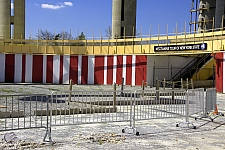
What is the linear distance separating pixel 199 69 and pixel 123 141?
27.6 metres

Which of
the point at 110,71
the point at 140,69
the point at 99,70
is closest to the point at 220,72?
the point at 140,69

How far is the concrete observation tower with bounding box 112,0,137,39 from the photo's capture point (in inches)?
1524

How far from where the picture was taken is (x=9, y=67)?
33.2 m

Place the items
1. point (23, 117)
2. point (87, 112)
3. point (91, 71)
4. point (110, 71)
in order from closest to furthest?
point (23, 117) < point (87, 112) < point (110, 71) < point (91, 71)

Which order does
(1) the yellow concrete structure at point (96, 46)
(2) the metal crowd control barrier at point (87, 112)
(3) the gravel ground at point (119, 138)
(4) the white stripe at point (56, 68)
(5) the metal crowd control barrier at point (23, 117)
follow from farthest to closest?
(4) the white stripe at point (56, 68) < (1) the yellow concrete structure at point (96, 46) < (2) the metal crowd control barrier at point (87, 112) < (5) the metal crowd control barrier at point (23, 117) < (3) the gravel ground at point (119, 138)

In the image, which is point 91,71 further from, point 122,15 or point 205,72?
point 205,72

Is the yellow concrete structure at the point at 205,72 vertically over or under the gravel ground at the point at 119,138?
over

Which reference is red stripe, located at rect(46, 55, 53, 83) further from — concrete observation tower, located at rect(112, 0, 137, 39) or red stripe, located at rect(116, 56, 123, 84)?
concrete observation tower, located at rect(112, 0, 137, 39)

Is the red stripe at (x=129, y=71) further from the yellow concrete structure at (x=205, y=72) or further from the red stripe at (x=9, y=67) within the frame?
the red stripe at (x=9, y=67)

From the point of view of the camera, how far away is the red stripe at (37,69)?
33094mm

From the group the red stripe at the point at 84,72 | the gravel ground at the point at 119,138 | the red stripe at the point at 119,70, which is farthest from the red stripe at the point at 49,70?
the gravel ground at the point at 119,138

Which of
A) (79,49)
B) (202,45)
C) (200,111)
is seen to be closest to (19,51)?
(79,49)

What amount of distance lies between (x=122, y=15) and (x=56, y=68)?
1201cm

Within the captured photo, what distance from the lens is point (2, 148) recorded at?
655 cm
